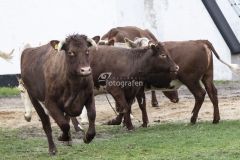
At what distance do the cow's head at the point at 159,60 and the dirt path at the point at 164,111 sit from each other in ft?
6.20

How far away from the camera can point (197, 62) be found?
13.5 meters

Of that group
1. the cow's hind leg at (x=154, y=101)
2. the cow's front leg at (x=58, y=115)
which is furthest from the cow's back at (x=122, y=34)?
the cow's front leg at (x=58, y=115)

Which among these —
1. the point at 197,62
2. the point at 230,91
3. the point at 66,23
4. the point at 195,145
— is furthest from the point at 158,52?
the point at 66,23

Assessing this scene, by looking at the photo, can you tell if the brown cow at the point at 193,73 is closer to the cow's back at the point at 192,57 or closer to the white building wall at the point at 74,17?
the cow's back at the point at 192,57

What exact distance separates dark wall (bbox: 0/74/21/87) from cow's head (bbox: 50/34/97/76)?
12.7 m

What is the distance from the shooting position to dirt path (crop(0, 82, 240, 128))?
15059mm

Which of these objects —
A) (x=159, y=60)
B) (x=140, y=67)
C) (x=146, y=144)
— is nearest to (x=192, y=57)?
(x=159, y=60)

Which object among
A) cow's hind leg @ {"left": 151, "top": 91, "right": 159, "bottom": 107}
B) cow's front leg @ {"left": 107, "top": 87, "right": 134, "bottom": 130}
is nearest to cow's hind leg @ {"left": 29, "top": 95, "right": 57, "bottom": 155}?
cow's front leg @ {"left": 107, "top": 87, "right": 134, "bottom": 130}

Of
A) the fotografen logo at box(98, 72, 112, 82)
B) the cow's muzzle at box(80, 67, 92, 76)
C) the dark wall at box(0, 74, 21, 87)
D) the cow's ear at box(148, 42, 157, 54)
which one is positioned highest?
the cow's muzzle at box(80, 67, 92, 76)

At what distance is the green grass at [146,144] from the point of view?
1009cm

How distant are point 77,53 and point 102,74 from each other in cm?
345

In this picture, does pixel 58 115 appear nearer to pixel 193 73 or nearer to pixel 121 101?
pixel 121 101

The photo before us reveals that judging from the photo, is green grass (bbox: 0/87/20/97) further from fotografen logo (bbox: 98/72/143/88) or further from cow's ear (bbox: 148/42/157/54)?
cow's ear (bbox: 148/42/157/54)

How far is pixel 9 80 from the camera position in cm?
2292
